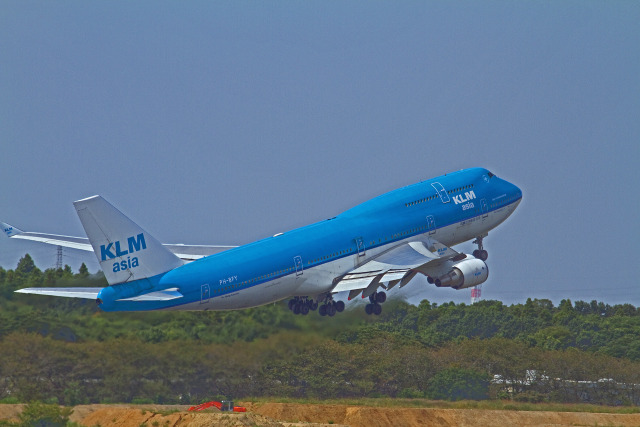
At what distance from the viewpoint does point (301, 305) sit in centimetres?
5938

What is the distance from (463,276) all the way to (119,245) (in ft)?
60.9

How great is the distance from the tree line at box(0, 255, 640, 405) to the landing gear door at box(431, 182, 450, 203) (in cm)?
642

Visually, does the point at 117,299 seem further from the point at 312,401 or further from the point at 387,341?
the point at 387,341

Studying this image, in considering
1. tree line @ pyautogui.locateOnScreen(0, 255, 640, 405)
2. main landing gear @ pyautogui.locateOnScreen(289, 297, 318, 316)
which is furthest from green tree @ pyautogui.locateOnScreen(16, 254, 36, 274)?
main landing gear @ pyautogui.locateOnScreen(289, 297, 318, 316)

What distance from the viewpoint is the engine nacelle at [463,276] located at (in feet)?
202

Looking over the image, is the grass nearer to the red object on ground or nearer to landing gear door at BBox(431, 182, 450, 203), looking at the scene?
the red object on ground

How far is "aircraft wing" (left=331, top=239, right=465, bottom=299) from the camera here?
2329 inches

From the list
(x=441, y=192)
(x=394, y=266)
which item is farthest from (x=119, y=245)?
(x=441, y=192)

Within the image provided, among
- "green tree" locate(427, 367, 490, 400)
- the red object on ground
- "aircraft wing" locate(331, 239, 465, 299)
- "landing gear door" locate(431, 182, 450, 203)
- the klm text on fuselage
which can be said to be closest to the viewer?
"aircraft wing" locate(331, 239, 465, 299)

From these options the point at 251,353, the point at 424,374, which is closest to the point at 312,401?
the point at 424,374

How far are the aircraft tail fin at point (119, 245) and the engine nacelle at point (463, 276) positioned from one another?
49.0 ft

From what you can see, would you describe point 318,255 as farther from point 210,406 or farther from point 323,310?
point 210,406

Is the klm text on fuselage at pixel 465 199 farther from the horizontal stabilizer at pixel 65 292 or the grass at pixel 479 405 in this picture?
the horizontal stabilizer at pixel 65 292

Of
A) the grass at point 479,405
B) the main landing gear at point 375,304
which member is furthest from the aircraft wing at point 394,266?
the grass at point 479,405
